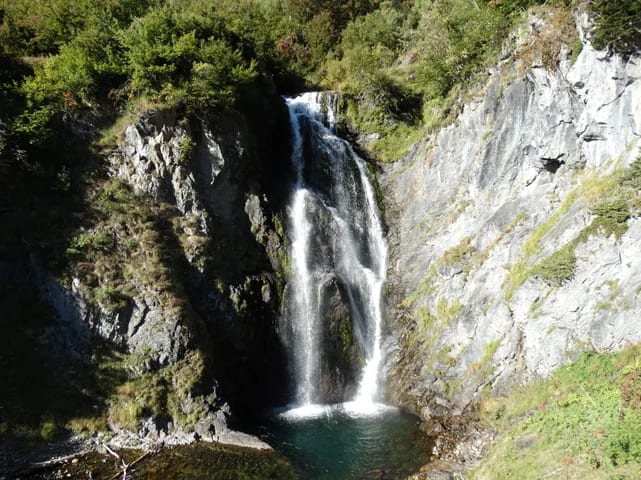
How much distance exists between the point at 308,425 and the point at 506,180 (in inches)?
491

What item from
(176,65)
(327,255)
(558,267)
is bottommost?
(558,267)

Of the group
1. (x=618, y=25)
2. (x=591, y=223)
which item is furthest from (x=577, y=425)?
(x=618, y=25)

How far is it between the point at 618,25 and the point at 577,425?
Result: 37.5 ft

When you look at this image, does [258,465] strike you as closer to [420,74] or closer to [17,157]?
[17,157]

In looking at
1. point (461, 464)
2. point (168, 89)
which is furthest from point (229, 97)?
point (461, 464)

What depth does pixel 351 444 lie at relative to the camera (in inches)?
572

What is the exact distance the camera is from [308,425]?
16172 mm

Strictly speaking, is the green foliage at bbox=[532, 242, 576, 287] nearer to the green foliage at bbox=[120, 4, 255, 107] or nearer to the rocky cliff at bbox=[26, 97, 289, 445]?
the rocky cliff at bbox=[26, 97, 289, 445]

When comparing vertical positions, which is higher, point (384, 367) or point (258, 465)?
point (384, 367)

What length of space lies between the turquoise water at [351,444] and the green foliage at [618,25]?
13791mm

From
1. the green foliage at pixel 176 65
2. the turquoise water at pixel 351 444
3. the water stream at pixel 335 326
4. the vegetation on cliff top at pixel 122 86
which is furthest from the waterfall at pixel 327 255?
the green foliage at pixel 176 65

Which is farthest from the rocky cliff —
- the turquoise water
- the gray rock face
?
the gray rock face

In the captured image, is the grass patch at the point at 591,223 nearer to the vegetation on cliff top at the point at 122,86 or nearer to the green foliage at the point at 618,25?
the green foliage at the point at 618,25

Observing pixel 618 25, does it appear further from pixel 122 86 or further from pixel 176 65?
pixel 122 86
